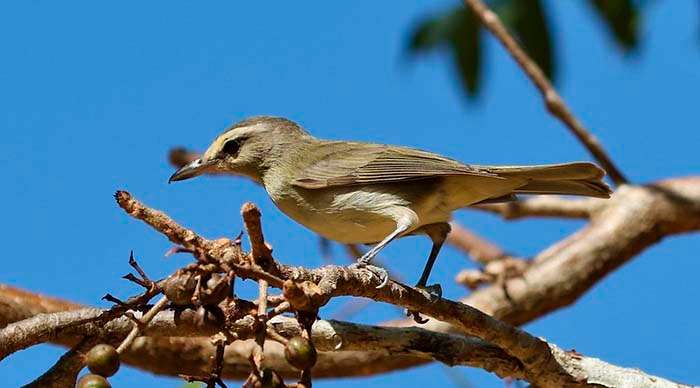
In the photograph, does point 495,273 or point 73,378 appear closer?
point 73,378

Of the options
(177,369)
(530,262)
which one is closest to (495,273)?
(530,262)

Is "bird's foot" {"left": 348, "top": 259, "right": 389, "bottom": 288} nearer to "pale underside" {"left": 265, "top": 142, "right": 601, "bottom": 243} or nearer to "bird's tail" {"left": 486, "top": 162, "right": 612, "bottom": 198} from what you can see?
"pale underside" {"left": 265, "top": 142, "right": 601, "bottom": 243}

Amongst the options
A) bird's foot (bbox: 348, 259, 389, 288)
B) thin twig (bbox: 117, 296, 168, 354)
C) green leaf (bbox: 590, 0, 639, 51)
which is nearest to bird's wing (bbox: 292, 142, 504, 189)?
bird's foot (bbox: 348, 259, 389, 288)

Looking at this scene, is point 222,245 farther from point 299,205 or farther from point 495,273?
point 495,273

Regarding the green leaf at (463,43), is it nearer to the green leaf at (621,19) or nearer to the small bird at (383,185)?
the green leaf at (621,19)

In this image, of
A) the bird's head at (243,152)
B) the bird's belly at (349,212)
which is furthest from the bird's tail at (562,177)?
the bird's head at (243,152)

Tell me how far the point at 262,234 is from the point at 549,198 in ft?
17.4

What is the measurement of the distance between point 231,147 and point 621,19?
3317 mm

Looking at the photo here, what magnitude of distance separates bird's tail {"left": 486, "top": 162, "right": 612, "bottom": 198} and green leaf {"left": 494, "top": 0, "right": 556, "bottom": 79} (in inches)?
88.9

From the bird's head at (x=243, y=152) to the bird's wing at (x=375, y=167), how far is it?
342mm

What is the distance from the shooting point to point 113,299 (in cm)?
287

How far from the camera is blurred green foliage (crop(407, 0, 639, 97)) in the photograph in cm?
766

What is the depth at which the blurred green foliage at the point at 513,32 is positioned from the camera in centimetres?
766

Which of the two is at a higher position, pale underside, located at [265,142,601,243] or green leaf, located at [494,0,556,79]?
green leaf, located at [494,0,556,79]
